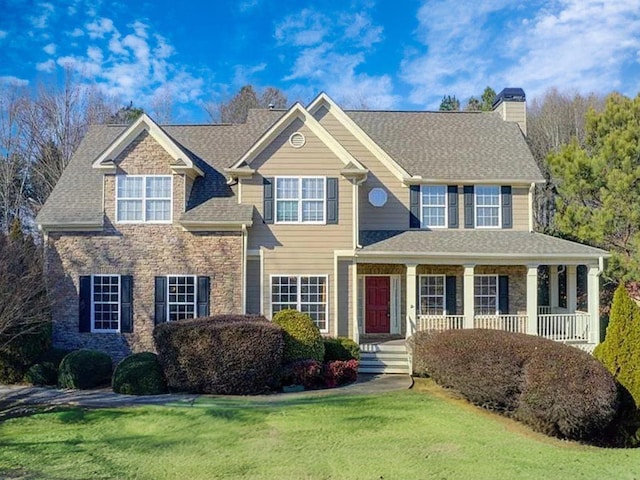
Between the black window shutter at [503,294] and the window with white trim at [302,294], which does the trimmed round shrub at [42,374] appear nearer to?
the window with white trim at [302,294]

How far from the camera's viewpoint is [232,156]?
1834 cm

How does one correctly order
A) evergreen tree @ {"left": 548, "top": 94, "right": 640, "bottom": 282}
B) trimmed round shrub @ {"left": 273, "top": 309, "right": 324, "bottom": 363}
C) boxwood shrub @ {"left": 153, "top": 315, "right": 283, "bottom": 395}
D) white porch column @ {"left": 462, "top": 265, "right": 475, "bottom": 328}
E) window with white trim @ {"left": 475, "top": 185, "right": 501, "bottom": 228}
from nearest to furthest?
boxwood shrub @ {"left": 153, "top": 315, "right": 283, "bottom": 395} < trimmed round shrub @ {"left": 273, "top": 309, "right": 324, "bottom": 363} < white porch column @ {"left": 462, "top": 265, "right": 475, "bottom": 328} < window with white trim @ {"left": 475, "top": 185, "right": 501, "bottom": 228} < evergreen tree @ {"left": 548, "top": 94, "right": 640, "bottom": 282}

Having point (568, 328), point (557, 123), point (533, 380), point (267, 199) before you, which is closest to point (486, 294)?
point (568, 328)

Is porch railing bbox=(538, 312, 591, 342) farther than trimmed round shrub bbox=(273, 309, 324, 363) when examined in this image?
Yes

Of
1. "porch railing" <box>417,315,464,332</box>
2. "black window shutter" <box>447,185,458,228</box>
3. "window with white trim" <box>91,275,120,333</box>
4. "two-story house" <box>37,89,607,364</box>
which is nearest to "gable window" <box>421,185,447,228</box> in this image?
"black window shutter" <box>447,185,458,228</box>

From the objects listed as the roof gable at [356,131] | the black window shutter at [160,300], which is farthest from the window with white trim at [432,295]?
the black window shutter at [160,300]

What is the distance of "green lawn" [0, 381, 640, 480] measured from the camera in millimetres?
7301

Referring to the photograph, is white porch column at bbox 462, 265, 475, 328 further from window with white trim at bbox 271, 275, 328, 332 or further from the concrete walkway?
window with white trim at bbox 271, 275, 328, 332

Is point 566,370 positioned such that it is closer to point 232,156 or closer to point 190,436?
point 190,436

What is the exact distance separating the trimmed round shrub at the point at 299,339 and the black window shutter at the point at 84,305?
6.37 metres

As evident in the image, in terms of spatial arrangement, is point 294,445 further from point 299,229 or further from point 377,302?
point 377,302

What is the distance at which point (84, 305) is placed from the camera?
15.5 metres

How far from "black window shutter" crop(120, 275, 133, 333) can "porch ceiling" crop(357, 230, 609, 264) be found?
24.9 feet

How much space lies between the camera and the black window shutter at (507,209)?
17.7m
